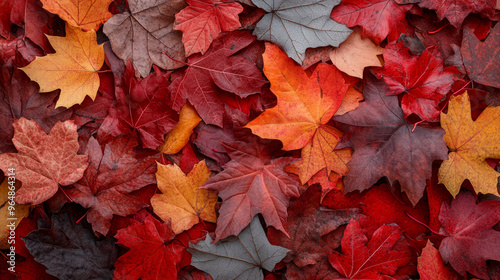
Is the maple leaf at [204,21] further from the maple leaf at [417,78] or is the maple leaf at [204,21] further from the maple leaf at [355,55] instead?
the maple leaf at [417,78]

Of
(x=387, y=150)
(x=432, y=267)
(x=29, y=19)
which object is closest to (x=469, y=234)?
(x=432, y=267)

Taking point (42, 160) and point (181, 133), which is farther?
point (181, 133)

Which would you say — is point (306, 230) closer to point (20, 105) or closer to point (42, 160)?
point (42, 160)

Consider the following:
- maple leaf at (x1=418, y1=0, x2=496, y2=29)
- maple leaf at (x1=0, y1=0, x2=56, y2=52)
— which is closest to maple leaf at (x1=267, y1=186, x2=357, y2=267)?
maple leaf at (x1=418, y1=0, x2=496, y2=29)

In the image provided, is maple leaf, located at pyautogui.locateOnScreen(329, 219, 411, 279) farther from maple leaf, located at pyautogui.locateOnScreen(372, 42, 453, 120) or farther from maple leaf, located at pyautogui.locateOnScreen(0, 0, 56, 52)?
maple leaf, located at pyautogui.locateOnScreen(0, 0, 56, 52)

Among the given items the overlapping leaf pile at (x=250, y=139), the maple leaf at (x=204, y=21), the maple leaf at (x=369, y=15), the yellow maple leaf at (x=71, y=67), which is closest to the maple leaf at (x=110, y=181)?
the overlapping leaf pile at (x=250, y=139)
